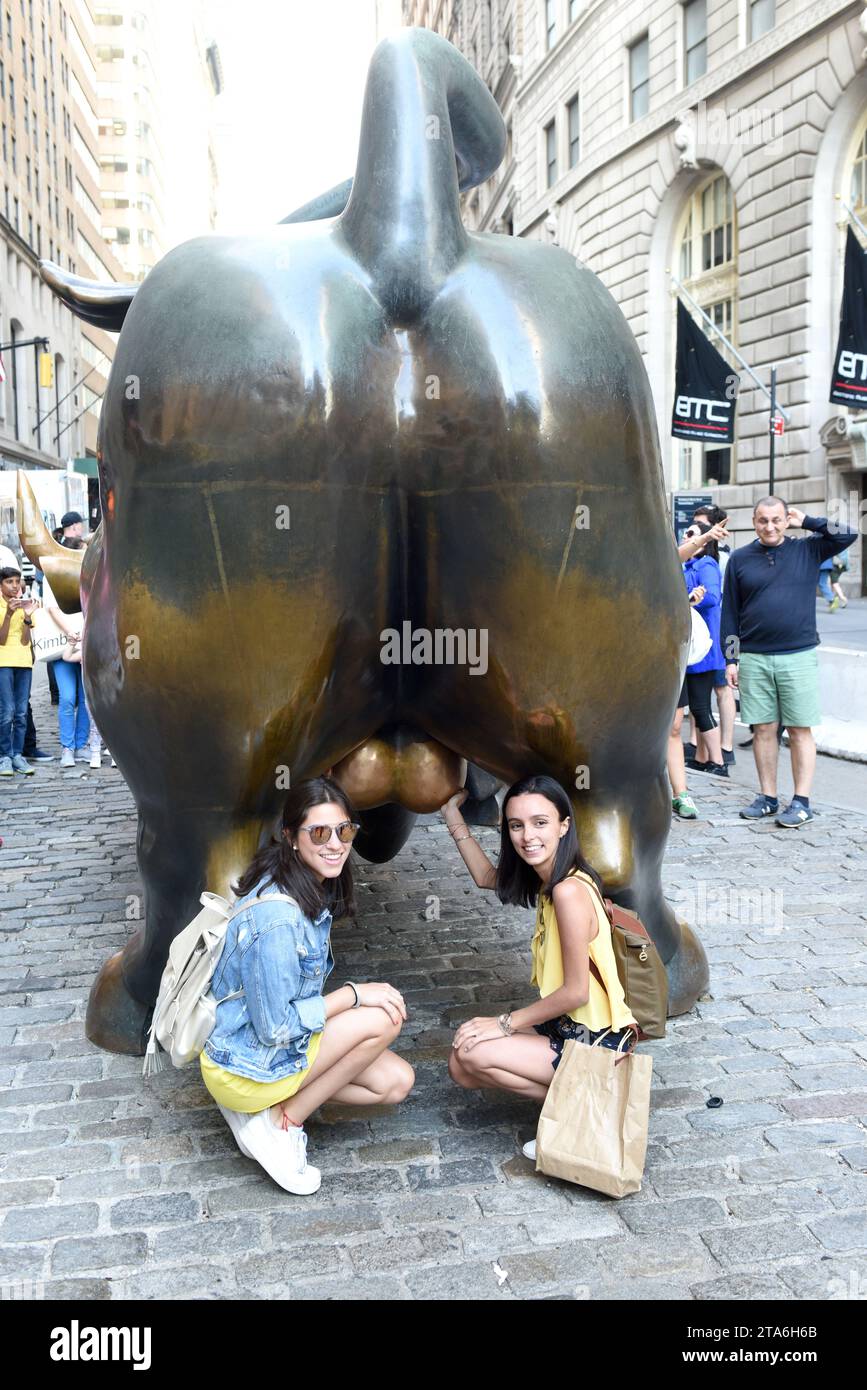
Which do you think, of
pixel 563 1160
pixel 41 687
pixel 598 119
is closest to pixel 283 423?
pixel 563 1160

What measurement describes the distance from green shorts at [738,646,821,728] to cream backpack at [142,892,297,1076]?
4649mm

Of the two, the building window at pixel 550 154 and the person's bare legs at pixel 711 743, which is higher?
the building window at pixel 550 154

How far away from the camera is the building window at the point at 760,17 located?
901 inches

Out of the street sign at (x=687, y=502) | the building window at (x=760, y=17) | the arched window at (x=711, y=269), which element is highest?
the building window at (x=760, y=17)

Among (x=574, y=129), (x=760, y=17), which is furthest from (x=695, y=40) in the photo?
(x=574, y=129)

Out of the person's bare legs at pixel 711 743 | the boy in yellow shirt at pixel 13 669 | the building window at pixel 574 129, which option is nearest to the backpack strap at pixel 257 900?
the person's bare legs at pixel 711 743

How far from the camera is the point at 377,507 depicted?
8.85 ft

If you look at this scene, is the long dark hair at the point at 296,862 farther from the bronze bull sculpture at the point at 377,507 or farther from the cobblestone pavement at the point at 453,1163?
the cobblestone pavement at the point at 453,1163

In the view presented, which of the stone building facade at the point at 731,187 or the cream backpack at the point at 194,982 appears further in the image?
the stone building facade at the point at 731,187

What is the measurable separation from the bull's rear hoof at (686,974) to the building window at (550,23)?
111ft

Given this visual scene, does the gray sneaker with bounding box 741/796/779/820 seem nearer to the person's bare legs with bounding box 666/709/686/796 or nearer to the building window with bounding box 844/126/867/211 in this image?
the person's bare legs with bounding box 666/709/686/796

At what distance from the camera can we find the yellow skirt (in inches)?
107

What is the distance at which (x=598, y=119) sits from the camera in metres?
29.3
